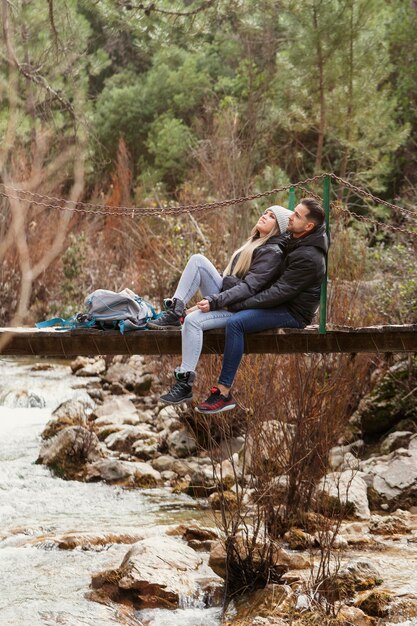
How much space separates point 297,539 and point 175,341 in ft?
7.55

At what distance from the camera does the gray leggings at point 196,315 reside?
5621 millimetres

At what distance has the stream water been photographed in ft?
20.7

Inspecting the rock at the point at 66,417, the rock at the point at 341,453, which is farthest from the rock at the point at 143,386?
the rock at the point at 341,453

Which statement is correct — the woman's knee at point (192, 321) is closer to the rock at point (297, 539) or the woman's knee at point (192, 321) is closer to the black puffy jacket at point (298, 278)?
the black puffy jacket at point (298, 278)

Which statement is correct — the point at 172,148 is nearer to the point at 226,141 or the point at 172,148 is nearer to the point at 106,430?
the point at 226,141

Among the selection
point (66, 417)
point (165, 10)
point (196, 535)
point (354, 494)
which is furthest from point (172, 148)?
point (196, 535)

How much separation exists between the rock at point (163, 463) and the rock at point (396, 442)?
2.03 meters

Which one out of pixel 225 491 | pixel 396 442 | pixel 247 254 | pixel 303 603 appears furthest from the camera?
pixel 396 442

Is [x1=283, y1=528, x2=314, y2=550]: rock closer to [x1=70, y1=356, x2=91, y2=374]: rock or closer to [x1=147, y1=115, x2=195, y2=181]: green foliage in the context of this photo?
[x1=70, y1=356, x2=91, y2=374]: rock

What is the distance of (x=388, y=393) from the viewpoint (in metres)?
10.4

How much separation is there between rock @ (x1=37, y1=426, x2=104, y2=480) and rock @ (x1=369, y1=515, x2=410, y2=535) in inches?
115

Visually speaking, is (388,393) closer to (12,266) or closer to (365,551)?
(365,551)

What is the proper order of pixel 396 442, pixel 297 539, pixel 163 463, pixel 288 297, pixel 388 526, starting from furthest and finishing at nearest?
pixel 396 442, pixel 163 463, pixel 388 526, pixel 297 539, pixel 288 297

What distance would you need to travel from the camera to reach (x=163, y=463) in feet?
32.2
